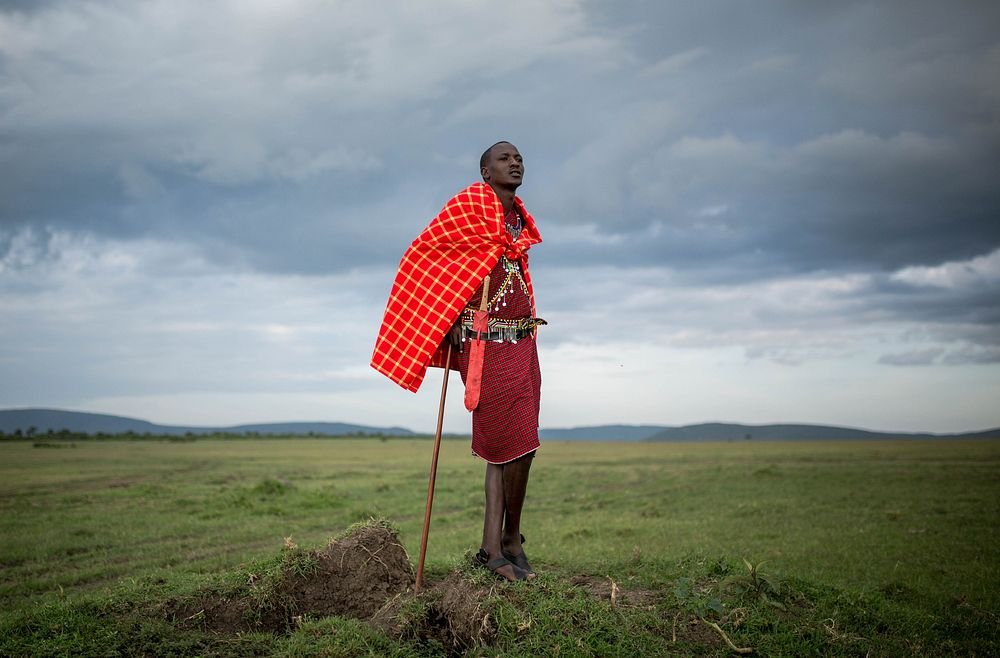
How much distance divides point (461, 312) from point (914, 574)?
6532 millimetres

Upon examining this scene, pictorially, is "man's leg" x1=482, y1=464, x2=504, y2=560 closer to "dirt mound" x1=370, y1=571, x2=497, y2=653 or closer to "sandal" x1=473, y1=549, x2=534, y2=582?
"sandal" x1=473, y1=549, x2=534, y2=582

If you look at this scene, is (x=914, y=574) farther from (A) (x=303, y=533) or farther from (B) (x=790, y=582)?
(A) (x=303, y=533)

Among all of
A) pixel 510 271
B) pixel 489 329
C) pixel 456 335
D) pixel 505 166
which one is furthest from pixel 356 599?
pixel 505 166

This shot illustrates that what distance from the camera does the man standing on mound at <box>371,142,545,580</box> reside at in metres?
5.57

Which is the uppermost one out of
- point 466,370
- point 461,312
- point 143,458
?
point 461,312

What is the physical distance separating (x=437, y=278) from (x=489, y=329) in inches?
22.4

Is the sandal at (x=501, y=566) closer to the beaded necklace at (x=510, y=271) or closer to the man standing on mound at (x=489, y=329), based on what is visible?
the man standing on mound at (x=489, y=329)

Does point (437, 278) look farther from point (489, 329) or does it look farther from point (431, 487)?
point (431, 487)

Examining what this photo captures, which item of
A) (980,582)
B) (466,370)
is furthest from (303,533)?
(980,582)

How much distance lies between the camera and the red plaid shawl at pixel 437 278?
5.64 m

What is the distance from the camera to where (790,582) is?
226 inches

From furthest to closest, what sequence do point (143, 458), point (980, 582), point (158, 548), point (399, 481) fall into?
point (143, 458) < point (399, 481) < point (158, 548) < point (980, 582)

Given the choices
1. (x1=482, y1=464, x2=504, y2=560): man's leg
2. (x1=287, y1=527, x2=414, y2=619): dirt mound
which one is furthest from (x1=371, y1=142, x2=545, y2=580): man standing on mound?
(x1=287, y1=527, x2=414, y2=619): dirt mound

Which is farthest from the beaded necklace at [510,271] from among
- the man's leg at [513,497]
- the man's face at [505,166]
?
the man's leg at [513,497]
